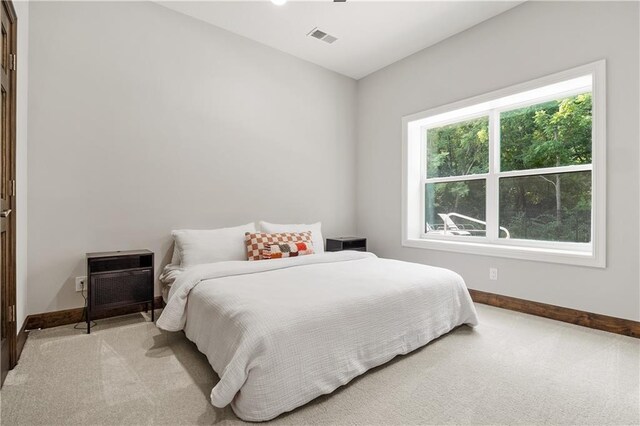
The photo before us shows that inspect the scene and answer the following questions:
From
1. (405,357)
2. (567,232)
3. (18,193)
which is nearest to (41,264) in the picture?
(18,193)

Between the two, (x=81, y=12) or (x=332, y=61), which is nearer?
(x=81, y=12)

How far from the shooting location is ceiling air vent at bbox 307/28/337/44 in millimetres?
3528

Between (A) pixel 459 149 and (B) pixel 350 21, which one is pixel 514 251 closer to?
(A) pixel 459 149

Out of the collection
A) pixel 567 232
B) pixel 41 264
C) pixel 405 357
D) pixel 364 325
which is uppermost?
pixel 567 232

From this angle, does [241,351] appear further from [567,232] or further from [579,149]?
[579,149]

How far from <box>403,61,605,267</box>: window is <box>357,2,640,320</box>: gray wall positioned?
4.0 inches

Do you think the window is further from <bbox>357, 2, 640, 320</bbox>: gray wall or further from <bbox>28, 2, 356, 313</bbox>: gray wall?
<bbox>28, 2, 356, 313</bbox>: gray wall

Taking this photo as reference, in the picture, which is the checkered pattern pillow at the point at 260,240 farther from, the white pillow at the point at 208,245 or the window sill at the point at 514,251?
the window sill at the point at 514,251

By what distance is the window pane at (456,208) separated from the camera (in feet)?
12.0

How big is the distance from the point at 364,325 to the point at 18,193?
2459 millimetres

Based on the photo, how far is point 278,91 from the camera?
13.0 ft

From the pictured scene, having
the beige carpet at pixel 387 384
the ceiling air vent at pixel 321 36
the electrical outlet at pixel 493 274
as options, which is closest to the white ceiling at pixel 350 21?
the ceiling air vent at pixel 321 36

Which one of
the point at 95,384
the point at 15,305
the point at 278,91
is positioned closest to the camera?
the point at 95,384

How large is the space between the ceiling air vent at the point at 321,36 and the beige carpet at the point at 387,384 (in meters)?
3.26
